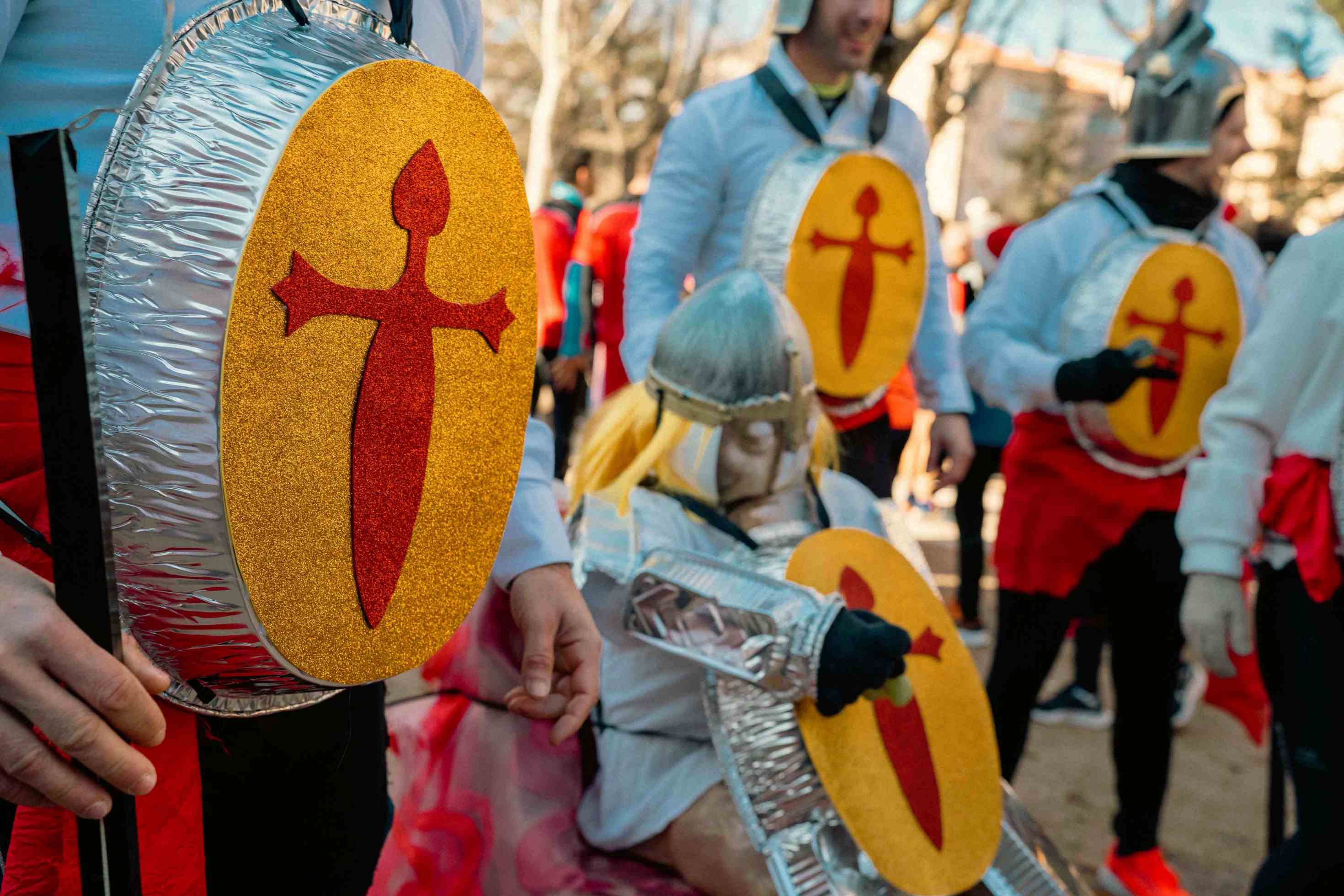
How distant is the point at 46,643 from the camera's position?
537 millimetres

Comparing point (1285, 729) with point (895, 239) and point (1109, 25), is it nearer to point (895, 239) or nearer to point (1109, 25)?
point (895, 239)

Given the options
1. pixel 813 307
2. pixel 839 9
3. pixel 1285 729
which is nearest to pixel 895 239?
pixel 813 307

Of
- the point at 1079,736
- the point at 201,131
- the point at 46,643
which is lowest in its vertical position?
the point at 1079,736

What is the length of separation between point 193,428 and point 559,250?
5.05 meters

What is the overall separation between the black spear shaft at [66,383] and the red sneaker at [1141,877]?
2.45 metres

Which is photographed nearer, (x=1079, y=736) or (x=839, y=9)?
(x=839, y=9)

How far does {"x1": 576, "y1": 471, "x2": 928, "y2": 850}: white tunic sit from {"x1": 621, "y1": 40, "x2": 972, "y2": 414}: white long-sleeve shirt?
67 cm

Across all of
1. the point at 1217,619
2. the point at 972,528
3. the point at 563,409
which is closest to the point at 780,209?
the point at 1217,619

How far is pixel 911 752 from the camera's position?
1.54m

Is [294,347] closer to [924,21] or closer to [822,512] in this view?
[822,512]

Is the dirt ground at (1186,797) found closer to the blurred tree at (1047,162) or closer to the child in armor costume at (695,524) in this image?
the child in armor costume at (695,524)

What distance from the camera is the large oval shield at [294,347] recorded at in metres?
0.61

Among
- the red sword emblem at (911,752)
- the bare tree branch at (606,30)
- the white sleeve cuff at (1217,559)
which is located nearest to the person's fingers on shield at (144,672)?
the red sword emblem at (911,752)

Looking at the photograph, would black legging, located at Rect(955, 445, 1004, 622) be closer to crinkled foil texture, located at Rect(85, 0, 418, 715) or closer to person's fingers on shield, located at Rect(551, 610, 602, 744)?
person's fingers on shield, located at Rect(551, 610, 602, 744)
